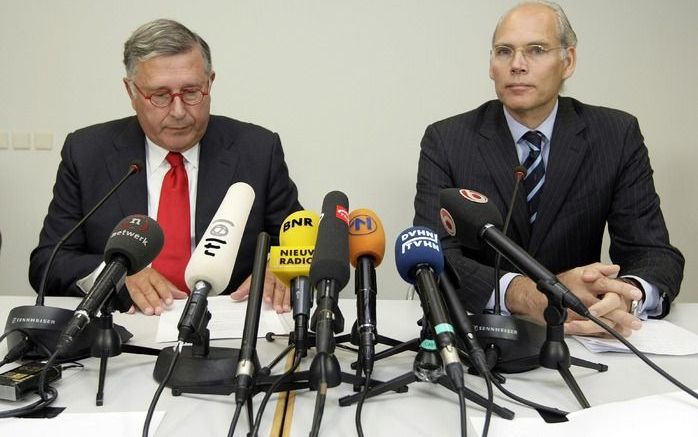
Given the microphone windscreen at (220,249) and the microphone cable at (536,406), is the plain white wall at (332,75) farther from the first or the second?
the microphone cable at (536,406)

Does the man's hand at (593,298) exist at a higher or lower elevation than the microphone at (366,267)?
lower

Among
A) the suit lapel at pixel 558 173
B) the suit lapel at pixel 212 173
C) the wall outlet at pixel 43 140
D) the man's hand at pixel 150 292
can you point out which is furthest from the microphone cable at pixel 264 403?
the wall outlet at pixel 43 140

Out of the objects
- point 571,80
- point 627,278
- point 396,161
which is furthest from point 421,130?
point 627,278

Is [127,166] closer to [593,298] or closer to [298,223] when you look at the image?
[298,223]

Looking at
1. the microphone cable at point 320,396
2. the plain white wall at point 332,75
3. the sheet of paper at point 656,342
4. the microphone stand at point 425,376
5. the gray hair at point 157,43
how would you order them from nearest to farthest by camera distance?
the microphone cable at point 320,396, the microphone stand at point 425,376, the sheet of paper at point 656,342, the gray hair at point 157,43, the plain white wall at point 332,75

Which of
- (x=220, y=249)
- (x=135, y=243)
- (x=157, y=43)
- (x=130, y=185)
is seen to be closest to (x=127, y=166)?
(x=130, y=185)

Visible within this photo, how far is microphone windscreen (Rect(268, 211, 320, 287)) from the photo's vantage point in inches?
41.5

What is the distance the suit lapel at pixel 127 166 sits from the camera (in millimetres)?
2066

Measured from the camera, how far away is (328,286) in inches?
35.5

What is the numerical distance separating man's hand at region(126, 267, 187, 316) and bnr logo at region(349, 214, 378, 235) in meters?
0.74

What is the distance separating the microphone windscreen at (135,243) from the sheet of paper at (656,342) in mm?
921

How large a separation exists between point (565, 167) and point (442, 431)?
1.29m

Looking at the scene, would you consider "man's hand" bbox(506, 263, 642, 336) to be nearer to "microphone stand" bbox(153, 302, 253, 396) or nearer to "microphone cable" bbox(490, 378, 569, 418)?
"microphone cable" bbox(490, 378, 569, 418)

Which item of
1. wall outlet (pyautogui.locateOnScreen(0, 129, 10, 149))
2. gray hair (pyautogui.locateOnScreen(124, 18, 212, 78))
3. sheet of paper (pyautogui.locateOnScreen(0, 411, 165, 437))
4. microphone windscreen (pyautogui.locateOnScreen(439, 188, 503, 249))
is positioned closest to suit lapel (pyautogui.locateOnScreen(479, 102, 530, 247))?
microphone windscreen (pyautogui.locateOnScreen(439, 188, 503, 249))
